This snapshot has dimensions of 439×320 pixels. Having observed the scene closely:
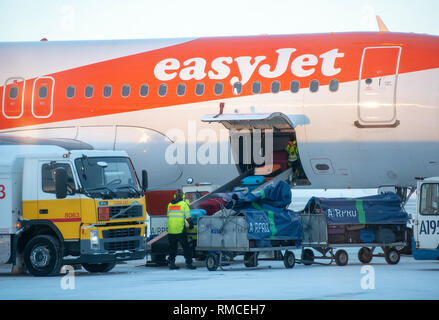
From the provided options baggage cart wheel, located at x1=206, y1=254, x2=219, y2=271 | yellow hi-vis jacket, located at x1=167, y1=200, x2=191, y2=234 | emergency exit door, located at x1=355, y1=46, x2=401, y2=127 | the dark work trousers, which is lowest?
baggage cart wheel, located at x1=206, y1=254, x2=219, y2=271

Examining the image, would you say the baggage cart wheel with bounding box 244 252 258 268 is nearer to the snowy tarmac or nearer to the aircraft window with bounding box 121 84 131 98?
the snowy tarmac

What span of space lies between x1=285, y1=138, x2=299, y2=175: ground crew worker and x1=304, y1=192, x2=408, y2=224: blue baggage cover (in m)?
2.55

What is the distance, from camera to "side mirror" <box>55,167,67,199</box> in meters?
17.1

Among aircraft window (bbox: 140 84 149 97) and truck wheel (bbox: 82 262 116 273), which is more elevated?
A: aircraft window (bbox: 140 84 149 97)

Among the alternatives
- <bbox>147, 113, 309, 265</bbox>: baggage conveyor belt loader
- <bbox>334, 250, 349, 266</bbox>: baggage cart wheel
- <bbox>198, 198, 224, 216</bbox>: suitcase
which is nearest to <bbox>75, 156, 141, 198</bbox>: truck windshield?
<bbox>198, 198, 224, 216</bbox>: suitcase

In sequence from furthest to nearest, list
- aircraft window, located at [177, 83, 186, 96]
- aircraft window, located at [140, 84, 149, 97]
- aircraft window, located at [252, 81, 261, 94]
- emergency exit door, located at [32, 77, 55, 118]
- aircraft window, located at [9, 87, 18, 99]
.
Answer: aircraft window, located at [9, 87, 18, 99] < emergency exit door, located at [32, 77, 55, 118] < aircraft window, located at [140, 84, 149, 97] < aircraft window, located at [177, 83, 186, 96] < aircraft window, located at [252, 81, 261, 94]

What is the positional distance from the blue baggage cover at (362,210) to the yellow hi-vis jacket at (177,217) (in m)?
3.20

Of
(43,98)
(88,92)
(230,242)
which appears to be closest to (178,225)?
(230,242)

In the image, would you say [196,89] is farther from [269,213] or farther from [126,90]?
[269,213]

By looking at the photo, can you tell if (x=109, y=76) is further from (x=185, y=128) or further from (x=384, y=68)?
(x=384, y=68)

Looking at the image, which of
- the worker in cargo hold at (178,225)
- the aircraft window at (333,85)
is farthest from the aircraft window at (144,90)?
the aircraft window at (333,85)

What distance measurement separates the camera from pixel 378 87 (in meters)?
20.4

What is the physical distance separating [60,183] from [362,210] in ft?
23.3

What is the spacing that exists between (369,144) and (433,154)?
1613mm
